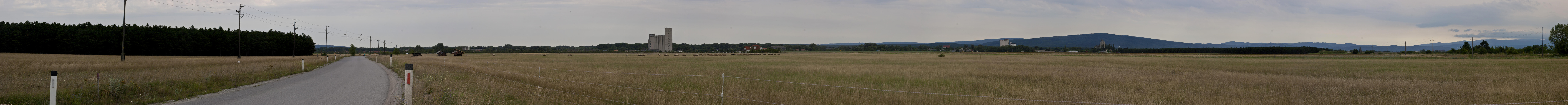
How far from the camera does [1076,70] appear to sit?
72.3ft

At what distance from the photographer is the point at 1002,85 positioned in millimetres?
13023

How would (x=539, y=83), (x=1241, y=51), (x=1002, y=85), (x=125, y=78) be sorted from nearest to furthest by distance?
(x=539, y=83)
(x=125, y=78)
(x=1002, y=85)
(x=1241, y=51)

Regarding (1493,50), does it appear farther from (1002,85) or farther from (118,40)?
(118,40)

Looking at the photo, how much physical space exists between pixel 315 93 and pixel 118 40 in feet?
253

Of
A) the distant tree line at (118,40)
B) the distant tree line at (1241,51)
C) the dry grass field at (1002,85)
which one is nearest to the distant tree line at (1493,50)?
the distant tree line at (1241,51)

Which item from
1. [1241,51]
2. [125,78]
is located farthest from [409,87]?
[1241,51]

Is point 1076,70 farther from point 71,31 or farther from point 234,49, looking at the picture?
point 234,49

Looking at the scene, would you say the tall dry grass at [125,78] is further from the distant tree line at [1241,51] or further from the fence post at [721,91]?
the distant tree line at [1241,51]

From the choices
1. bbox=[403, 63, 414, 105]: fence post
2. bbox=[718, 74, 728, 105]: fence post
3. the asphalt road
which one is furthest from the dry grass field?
the asphalt road

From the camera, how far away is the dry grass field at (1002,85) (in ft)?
29.7

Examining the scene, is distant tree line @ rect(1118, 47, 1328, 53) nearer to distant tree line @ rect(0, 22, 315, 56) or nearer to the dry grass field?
the dry grass field

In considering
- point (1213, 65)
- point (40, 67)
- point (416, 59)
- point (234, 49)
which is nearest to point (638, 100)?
point (40, 67)

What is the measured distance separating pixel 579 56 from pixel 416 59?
2169 centimetres

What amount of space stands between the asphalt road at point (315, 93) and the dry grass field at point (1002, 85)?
2.29ft
